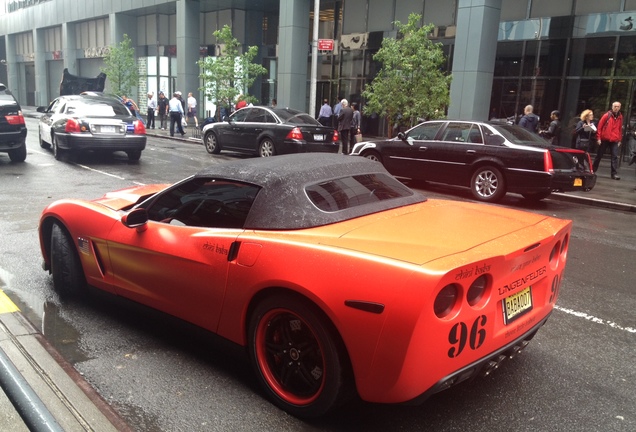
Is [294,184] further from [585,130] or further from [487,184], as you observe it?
[585,130]

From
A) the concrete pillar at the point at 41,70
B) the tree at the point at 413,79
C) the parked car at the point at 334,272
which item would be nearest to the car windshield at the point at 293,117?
the tree at the point at 413,79

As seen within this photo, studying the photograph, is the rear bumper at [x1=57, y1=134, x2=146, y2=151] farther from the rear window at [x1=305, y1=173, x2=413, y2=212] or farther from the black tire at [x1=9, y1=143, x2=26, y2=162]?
the rear window at [x1=305, y1=173, x2=413, y2=212]

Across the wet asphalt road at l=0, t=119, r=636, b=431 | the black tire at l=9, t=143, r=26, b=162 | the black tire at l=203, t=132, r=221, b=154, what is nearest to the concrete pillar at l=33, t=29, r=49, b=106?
the black tire at l=203, t=132, r=221, b=154

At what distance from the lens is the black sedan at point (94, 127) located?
13719 mm

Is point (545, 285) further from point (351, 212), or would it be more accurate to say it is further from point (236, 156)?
point (236, 156)

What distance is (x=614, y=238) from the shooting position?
27.4 feet

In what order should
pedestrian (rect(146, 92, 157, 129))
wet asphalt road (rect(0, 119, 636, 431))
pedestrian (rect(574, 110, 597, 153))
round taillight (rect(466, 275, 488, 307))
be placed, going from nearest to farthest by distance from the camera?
round taillight (rect(466, 275, 488, 307)) → wet asphalt road (rect(0, 119, 636, 431)) → pedestrian (rect(574, 110, 597, 153)) → pedestrian (rect(146, 92, 157, 129))

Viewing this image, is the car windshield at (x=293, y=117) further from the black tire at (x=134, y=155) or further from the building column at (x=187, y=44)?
the building column at (x=187, y=44)

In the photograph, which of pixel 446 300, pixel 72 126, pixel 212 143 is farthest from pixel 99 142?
pixel 446 300

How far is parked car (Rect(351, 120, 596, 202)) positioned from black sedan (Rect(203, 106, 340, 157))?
10.1ft

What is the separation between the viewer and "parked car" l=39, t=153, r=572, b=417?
8.87 feet

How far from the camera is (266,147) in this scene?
52.0 feet

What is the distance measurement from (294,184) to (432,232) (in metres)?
0.92

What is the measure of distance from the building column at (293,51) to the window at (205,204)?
20.3 m
